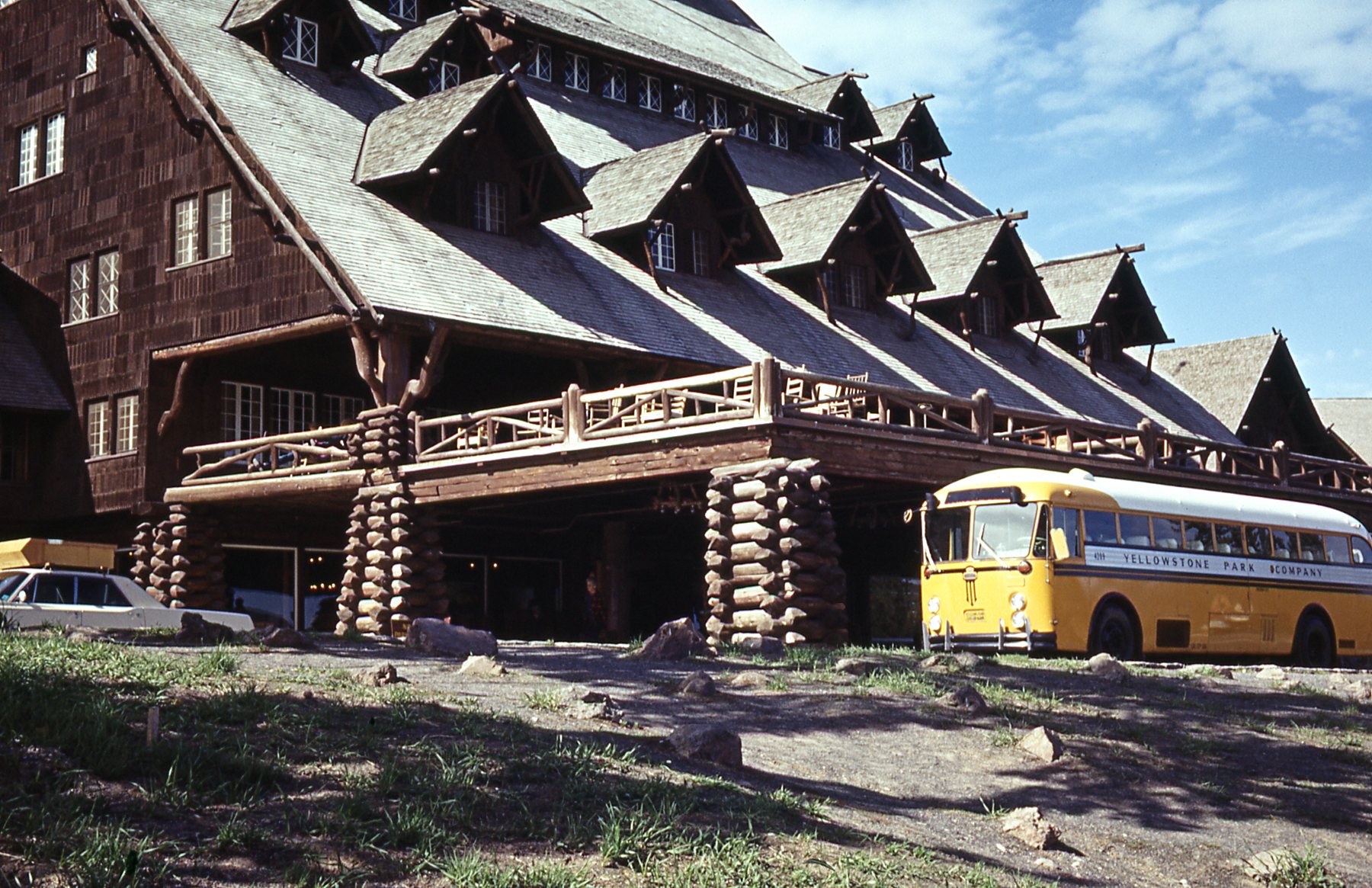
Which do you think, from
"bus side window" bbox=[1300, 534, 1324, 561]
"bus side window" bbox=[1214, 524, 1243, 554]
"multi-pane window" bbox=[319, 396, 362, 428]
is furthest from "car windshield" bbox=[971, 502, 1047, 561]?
"multi-pane window" bbox=[319, 396, 362, 428]

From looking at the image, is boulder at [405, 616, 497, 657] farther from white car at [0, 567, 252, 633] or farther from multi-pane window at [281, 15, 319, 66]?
multi-pane window at [281, 15, 319, 66]

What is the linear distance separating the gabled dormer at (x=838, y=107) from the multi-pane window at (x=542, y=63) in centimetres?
915

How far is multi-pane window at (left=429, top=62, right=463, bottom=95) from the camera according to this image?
36.6 meters

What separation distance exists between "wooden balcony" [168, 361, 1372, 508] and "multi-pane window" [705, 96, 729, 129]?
44.9 feet

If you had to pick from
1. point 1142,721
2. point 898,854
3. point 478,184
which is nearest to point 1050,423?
point 478,184

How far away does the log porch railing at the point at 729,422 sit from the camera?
24.2 metres

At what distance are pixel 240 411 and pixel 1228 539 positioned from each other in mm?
18616

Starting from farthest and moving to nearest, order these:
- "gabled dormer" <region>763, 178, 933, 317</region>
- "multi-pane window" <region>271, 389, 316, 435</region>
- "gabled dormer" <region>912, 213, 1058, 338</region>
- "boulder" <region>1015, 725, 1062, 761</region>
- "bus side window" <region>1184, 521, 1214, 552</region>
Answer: "gabled dormer" <region>912, 213, 1058, 338</region>, "gabled dormer" <region>763, 178, 933, 317</region>, "multi-pane window" <region>271, 389, 316, 435</region>, "bus side window" <region>1184, 521, 1214, 552</region>, "boulder" <region>1015, 725, 1062, 761</region>

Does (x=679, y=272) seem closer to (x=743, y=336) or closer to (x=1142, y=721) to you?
(x=743, y=336)

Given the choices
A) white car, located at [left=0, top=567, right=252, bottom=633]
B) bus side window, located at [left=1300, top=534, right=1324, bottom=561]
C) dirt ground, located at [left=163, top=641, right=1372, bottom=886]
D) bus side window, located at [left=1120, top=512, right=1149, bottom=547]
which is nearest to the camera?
dirt ground, located at [left=163, top=641, right=1372, bottom=886]

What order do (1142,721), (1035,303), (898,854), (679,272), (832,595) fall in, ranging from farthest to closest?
1. (1035,303)
2. (679,272)
3. (832,595)
4. (1142,721)
5. (898,854)

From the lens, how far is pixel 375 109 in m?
34.1

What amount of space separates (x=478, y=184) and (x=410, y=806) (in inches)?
960

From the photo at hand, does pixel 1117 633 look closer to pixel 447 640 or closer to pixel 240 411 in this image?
pixel 447 640
